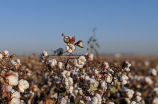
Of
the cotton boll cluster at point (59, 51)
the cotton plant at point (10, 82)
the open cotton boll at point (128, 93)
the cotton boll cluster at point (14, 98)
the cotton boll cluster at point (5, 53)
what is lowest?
the open cotton boll at point (128, 93)

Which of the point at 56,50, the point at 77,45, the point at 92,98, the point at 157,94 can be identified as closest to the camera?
the point at 92,98

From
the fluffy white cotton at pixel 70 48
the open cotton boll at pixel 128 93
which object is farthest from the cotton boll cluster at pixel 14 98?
the open cotton boll at pixel 128 93

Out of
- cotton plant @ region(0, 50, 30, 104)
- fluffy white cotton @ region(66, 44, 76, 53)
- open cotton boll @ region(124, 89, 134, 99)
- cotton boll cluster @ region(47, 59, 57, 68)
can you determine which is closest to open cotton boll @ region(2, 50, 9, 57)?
cotton plant @ region(0, 50, 30, 104)

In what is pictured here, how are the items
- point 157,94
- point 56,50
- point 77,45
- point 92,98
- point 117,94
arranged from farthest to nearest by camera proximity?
point 117,94
point 157,94
point 56,50
point 77,45
point 92,98

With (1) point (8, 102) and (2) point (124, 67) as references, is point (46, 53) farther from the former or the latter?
(1) point (8, 102)

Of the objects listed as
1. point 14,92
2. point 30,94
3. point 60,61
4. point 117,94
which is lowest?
point 117,94

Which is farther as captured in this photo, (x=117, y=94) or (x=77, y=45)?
(x=117, y=94)

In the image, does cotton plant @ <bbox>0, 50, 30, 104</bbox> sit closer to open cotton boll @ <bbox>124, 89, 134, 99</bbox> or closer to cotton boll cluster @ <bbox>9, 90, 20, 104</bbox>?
cotton boll cluster @ <bbox>9, 90, 20, 104</bbox>

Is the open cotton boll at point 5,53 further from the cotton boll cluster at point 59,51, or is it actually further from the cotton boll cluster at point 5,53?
the cotton boll cluster at point 59,51

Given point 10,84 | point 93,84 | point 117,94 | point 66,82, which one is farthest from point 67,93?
point 117,94

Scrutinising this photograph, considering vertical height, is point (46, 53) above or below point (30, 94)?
above

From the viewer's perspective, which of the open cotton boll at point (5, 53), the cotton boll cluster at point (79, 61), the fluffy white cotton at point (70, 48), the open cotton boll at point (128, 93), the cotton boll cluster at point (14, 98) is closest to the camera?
the cotton boll cluster at point (14, 98)
